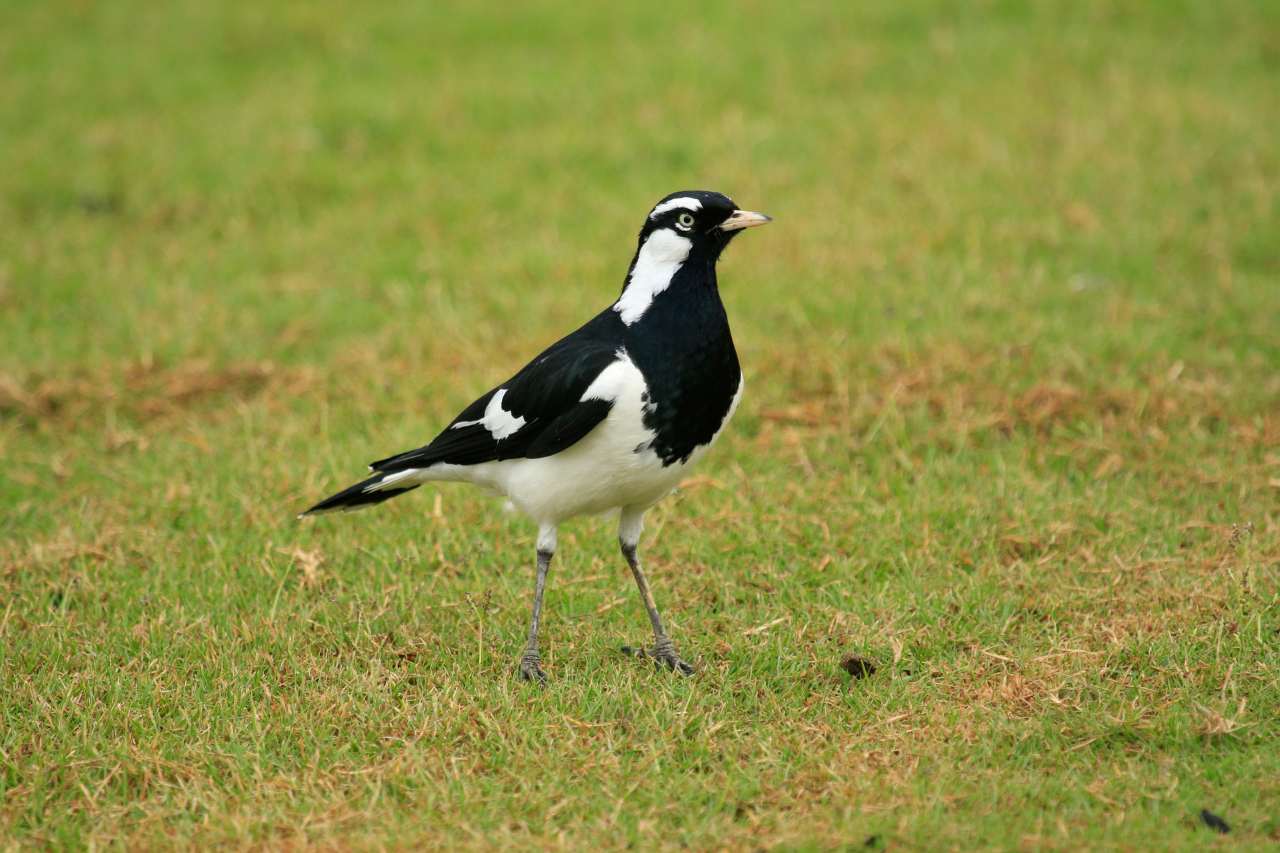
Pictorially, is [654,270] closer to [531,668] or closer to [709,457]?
[531,668]

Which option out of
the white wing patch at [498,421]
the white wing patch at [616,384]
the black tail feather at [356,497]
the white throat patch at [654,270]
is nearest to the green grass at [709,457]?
the black tail feather at [356,497]

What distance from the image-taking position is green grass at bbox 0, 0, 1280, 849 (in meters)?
3.66

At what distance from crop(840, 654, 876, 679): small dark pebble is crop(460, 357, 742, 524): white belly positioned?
73 centimetres

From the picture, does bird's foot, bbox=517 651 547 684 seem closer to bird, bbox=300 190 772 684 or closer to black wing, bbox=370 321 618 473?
bird, bbox=300 190 772 684

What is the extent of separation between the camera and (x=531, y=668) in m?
4.23

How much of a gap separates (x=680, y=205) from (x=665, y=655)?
52.8 inches

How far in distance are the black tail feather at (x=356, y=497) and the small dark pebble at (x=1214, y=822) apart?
2572 mm

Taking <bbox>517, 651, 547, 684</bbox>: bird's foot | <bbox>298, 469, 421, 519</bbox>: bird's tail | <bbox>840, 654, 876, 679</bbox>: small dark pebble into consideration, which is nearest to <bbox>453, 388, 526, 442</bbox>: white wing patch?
<bbox>298, 469, 421, 519</bbox>: bird's tail

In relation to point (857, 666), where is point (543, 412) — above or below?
above

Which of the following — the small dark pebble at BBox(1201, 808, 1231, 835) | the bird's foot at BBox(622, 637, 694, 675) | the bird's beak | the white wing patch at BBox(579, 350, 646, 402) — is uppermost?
the bird's beak

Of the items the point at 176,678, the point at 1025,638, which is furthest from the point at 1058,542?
the point at 176,678

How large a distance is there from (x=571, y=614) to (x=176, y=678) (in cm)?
126

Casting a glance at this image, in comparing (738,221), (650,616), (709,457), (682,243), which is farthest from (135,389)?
(738,221)

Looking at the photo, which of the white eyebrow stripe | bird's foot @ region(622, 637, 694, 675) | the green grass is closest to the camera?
the green grass
